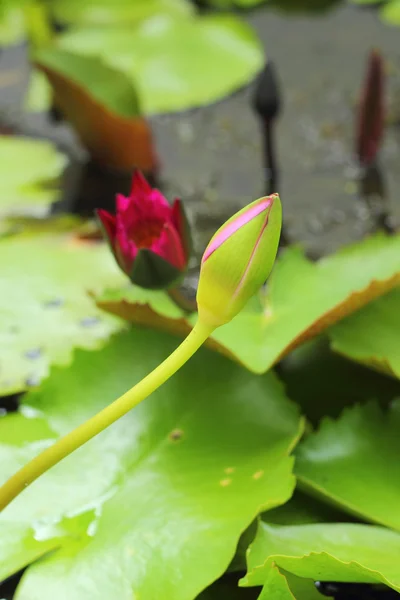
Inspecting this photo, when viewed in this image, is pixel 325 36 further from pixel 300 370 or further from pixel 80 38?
pixel 300 370

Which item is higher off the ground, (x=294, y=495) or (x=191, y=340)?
(x=191, y=340)

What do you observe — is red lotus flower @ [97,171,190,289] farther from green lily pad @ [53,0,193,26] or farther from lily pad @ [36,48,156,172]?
green lily pad @ [53,0,193,26]

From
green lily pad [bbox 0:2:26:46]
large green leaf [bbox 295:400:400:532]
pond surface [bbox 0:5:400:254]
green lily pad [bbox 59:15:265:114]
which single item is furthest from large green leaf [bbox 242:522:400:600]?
green lily pad [bbox 0:2:26:46]

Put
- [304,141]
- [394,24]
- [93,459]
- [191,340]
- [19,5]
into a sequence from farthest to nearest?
1. [19,5]
2. [394,24]
3. [304,141]
4. [93,459]
5. [191,340]

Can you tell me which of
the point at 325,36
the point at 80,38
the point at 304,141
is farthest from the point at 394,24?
the point at 80,38

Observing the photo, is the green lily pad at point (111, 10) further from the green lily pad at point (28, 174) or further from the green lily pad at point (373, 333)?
the green lily pad at point (373, 333)

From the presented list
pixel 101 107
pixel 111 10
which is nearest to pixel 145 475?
pixel 101 107

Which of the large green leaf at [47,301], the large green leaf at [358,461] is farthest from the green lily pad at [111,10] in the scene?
the large green leaf at [358,461]
